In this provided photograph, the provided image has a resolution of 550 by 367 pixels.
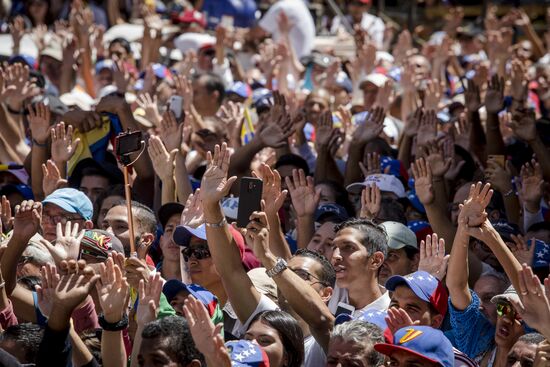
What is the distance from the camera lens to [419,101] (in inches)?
434

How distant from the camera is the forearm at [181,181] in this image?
779cm

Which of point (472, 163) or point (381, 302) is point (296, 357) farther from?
point (472, 163)

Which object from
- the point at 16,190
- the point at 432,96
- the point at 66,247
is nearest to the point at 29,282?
the point at 66,247

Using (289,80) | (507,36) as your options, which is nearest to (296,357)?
(289,80)

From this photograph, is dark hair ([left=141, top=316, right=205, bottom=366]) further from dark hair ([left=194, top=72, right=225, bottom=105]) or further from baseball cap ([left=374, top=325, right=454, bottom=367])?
dark hair ([left=194, top=72, right=225, bottom=105])

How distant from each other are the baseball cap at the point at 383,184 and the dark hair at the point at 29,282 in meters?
2.56

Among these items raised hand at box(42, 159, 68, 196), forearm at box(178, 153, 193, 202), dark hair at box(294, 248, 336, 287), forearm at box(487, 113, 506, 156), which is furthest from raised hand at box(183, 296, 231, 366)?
forearm at box(487, 113, 506, 156)

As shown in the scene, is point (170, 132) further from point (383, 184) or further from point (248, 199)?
point (248, 199)

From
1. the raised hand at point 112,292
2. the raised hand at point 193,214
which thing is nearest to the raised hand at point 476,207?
the raised hand at point 193,214

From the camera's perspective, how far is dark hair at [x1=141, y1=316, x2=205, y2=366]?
482cm

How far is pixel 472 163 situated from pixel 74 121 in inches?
110

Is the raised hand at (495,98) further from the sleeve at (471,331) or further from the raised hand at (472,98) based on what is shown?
the sleeve at (471,331)

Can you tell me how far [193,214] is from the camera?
22.0 feet

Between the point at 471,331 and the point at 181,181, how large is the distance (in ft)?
8.23
